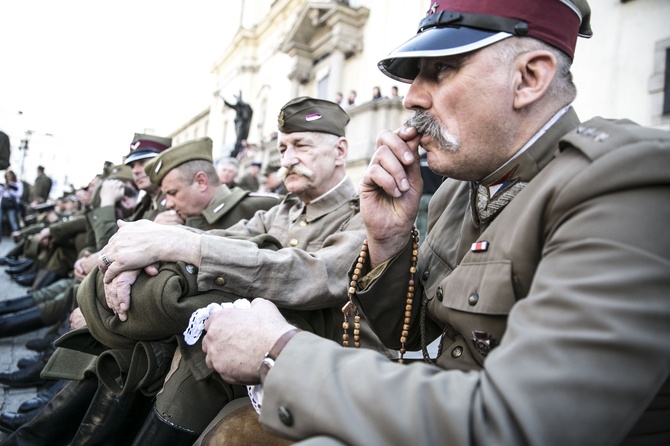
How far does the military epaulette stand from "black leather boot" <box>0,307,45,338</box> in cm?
486

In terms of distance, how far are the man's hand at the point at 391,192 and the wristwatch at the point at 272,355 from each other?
599 millimetres

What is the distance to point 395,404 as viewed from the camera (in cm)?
88

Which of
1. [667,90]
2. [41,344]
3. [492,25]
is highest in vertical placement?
[667,90]

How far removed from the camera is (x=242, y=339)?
122 cm

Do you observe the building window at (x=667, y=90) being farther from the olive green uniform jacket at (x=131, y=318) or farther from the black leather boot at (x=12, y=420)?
the black leather boot at (x=12, y=420)

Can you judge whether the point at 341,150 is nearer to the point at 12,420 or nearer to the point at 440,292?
the point at 440,292

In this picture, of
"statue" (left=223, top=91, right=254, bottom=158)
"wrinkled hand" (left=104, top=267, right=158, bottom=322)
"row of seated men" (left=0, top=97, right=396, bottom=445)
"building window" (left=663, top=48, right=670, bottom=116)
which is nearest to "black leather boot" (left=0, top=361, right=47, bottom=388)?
"row of seated men" (left=0, top=97, right=396, bottom=445)

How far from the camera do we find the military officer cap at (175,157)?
346cm

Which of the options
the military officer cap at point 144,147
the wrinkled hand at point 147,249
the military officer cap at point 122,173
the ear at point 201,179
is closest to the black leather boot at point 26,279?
the military officer cap at point 122,173

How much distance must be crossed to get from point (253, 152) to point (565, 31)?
2169cm

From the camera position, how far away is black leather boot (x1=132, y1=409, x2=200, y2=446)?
5.86ft

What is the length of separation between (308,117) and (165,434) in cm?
187

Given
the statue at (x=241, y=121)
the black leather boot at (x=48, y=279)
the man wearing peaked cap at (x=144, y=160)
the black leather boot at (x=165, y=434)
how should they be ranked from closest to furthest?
the black leather boot at (x=165, y=434) → the man wearing peaked cap at (x=144, y=160) → the black leather boot at (x=48, y=279) → the statue at (x=241, y=121)

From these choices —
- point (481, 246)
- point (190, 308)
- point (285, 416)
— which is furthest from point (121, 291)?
point (481, 246)
